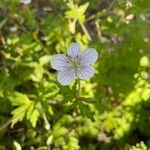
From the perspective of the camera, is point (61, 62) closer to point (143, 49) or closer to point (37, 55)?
point (143, 49)

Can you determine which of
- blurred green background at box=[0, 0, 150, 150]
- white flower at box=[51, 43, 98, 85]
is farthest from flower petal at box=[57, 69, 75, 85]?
blurred green background at box=[0, 0, 150, 150]

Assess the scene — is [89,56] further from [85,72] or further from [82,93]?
[82,93]

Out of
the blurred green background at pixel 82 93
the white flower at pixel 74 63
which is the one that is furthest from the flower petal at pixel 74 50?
the blurred green background at pixel 82 93

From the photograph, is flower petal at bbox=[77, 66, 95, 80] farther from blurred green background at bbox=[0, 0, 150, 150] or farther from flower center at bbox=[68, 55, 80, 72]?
blurred green background at bbox=[0, 0, 150, 150]

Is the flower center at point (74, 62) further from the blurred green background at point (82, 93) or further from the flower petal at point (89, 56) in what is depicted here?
the blurred green background at point (82, 93)

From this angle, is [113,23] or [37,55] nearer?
[113,23]

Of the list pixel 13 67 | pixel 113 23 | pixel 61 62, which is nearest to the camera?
pixel 61 62

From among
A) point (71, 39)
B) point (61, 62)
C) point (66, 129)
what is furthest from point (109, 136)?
point (61, 62)

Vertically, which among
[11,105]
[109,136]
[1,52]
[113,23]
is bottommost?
[109,136]
